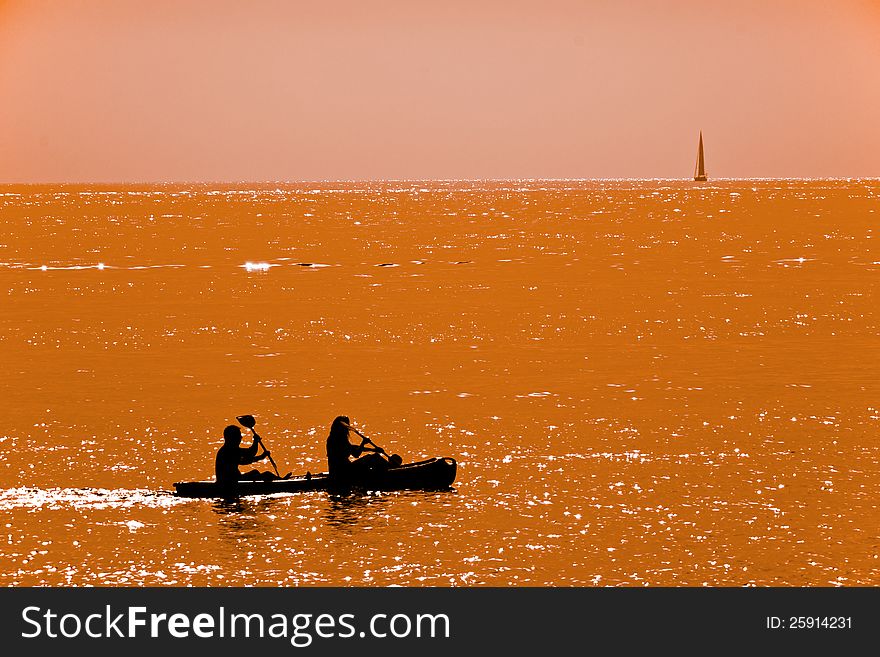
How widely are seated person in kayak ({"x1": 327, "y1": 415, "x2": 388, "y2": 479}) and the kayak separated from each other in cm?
16

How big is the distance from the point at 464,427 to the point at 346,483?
881 cm

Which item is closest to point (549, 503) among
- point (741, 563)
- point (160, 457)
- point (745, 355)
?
point (741, 563)

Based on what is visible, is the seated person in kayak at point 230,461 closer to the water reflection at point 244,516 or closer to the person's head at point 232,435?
the person's head at point 232,435

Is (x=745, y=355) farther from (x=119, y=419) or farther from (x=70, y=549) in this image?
(x=70, y=549)

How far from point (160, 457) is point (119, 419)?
5.63 meters

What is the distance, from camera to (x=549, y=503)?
28.4 m

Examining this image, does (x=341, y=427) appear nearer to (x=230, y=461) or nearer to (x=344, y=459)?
(x=344, y=459)

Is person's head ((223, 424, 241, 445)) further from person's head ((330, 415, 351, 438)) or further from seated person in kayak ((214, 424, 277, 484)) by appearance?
person's head ((330, 415, 351, 438))

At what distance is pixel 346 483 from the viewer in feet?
93.0

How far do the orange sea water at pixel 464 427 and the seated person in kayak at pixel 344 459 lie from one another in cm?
59

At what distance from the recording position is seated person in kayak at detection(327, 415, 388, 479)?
2802 centimetres

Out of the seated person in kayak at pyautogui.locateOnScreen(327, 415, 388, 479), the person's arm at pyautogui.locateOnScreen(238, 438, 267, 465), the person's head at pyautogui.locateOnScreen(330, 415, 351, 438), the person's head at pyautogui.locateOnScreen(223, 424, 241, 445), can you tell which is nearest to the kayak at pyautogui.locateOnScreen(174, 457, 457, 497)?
the seated person in kayak at pyautogui.locateOnScreen(327, 415, 388, 479)
